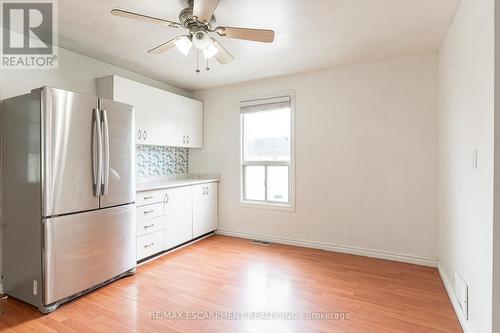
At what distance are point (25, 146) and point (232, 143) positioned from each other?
2584 mm

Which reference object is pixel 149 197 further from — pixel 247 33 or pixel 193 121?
pixel 247 33

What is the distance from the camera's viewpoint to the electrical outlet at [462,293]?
1827 millimetres

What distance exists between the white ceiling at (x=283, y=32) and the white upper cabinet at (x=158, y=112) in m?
0.32

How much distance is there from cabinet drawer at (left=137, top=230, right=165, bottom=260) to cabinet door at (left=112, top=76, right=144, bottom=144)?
3.83ft

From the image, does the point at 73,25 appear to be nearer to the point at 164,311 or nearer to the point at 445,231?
the point at 164,311

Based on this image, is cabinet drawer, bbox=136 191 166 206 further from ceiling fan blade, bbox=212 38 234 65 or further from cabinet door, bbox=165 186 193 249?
ceiling fan blade, bbox=212 38 234 65

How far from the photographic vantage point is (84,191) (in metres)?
2.33

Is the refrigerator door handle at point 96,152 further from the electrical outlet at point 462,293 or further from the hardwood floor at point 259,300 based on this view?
the electrical outlet at point 462,293

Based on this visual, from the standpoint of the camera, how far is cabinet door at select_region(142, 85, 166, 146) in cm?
340

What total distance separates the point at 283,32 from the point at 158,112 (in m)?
2.00

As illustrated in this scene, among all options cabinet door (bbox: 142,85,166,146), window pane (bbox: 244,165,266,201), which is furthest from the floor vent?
cabinet door (bbox: 142,85,166,146)

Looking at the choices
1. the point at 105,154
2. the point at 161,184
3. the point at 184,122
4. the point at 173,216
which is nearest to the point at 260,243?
the point at 173,216

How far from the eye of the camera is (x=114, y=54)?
2990mm

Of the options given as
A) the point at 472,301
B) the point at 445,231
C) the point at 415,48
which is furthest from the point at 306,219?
the point at 415,48
